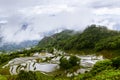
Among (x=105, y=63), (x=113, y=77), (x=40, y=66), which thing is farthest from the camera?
(x=40, y=66)

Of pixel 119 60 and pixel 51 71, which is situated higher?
pixel 119 60

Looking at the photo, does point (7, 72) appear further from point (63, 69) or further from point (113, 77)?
point (113, 77)

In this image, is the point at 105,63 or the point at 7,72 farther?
the point at 7,72

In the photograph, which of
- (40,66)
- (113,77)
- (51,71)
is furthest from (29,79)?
(40,66)

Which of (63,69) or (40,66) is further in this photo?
(40,66)

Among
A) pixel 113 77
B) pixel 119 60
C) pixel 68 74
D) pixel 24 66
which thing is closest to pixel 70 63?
pixel 68 74

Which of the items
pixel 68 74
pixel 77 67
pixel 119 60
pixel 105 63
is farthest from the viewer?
pixel 77 67

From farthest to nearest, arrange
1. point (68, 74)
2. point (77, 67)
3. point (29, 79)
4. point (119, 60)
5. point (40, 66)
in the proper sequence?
point (40, 66)
point (77, 67)
point (68, 74)
point (119, 60)
point (29, 79)

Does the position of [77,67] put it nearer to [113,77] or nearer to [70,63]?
[70,63]

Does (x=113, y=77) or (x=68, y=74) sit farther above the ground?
(x=113, y=77)
